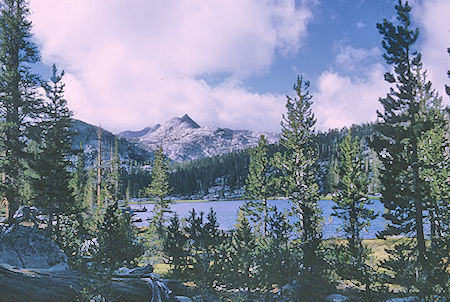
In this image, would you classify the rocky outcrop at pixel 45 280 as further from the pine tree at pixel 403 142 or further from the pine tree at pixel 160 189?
the pine tree at pixel 160 189

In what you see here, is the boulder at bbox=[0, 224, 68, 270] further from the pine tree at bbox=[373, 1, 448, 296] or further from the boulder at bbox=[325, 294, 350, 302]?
the pine tree at bbox=[373, 1, 448, 296]

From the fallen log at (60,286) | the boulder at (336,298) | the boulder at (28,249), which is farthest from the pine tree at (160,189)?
the fallen log at (60,286)

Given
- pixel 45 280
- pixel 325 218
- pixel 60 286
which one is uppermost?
pixel 45 280

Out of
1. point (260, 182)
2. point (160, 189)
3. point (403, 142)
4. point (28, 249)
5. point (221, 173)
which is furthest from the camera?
point (221, 173)

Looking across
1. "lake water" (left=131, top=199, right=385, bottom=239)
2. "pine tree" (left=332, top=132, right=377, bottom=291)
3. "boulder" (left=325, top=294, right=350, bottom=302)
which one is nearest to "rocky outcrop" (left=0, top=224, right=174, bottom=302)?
"lake water" (left=131, top=199, right=385, bottom=239)

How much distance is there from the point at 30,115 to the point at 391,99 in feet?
83.9

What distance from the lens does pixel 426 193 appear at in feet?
56.5

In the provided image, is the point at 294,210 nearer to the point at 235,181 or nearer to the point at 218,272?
the point at 218,272

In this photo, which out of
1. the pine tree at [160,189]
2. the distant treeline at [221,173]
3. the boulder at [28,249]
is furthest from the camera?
the distant treeline at [221,173]

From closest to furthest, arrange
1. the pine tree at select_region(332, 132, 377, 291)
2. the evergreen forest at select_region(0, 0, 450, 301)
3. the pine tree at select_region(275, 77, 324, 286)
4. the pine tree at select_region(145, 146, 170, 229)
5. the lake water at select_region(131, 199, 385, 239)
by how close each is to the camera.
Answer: the evergreen forest at select_region(0, 0, 450, 301) < the pine tree at select_region(332, 132, 377, 291) < the pine tree at select_region(275, 77, 324, 286) < the lake water at select_region(131, 199, 385, 239) < the pine tree at select_region(145, 146, 170, 229)

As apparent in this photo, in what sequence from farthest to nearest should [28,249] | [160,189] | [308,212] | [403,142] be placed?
[160,189]
[403,142]
[308,212]
[28,249]

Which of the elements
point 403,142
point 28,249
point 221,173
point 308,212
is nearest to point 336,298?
point 308,212

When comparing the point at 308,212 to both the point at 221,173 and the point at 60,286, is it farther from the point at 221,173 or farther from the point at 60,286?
the point at 221,173

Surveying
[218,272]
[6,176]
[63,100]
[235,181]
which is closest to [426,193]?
[218,272]
